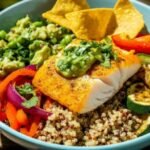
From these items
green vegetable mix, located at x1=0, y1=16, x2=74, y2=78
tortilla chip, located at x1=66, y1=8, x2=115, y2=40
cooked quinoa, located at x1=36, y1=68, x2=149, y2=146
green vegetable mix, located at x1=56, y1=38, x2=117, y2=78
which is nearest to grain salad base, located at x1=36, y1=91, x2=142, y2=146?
cooked quinoa, located at x1=36, y1=68, x2=149, y2=146

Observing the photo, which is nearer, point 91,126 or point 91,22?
point 91,126

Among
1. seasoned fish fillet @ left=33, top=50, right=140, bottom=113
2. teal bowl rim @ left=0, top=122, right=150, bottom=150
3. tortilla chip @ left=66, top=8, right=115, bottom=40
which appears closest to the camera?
teal bowl rim @ left=0, top=122, right=150, bottom=150

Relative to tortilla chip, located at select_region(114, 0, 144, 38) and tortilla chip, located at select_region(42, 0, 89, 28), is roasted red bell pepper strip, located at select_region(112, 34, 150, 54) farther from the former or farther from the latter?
tortilla chip, located at select_region(42, 0, 89, 28)

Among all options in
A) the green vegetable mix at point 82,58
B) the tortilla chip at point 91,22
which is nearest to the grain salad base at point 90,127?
the green vegetable mix at point 82,58

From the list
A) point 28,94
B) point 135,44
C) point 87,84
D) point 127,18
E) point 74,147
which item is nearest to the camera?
point 74,147

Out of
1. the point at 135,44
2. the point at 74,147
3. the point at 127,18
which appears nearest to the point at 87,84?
the point at 74,147

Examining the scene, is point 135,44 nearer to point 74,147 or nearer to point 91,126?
point 91,126

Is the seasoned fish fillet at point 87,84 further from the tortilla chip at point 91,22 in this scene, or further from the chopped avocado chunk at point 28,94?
the tortilla chip at point 91,22
